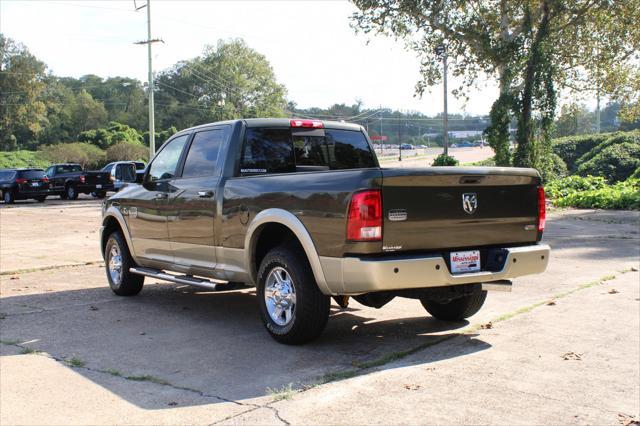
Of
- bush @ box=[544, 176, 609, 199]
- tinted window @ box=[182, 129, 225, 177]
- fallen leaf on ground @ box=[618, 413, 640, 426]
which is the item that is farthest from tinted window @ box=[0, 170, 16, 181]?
fallen leaf on ground @ box=[618, 413, 640, 426]

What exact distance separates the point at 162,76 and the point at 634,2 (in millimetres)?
98723

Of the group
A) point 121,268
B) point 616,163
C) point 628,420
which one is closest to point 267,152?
point 121,268

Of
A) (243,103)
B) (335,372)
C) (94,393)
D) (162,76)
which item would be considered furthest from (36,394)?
(162,76)

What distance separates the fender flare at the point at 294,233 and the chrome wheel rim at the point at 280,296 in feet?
1.08

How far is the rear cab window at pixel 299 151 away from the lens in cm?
716

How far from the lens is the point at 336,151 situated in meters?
7.73

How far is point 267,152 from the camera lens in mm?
7230

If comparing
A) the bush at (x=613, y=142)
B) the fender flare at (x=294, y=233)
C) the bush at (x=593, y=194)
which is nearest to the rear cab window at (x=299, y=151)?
the fender flare at (x=294, y=233)

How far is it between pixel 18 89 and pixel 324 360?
273 feet

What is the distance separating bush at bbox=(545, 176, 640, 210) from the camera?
2197 cm

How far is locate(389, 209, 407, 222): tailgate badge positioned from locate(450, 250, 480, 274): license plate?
0.59 m

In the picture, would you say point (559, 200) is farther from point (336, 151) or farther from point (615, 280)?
point (336, 151)

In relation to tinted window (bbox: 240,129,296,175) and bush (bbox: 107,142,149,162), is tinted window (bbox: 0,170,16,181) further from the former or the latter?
tinted window (bbox: 240,129,296,175)

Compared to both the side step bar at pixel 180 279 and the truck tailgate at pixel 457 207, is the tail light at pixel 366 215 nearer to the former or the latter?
the truck tailgate at pixel 457 207
